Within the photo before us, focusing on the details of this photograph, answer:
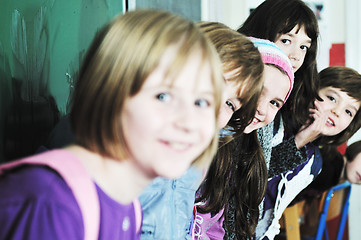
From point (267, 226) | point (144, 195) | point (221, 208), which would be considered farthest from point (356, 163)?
point (144, 195)

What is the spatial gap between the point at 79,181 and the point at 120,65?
0.15m

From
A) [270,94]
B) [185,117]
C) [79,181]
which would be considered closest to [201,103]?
[185,117]

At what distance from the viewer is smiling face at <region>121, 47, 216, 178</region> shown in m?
0.54

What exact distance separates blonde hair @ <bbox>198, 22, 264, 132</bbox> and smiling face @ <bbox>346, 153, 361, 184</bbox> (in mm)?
1318

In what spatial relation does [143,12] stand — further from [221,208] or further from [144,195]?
[221,208]

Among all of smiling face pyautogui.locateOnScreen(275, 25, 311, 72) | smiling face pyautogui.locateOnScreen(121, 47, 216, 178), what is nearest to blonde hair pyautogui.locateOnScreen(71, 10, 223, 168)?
smiling face pyautogui.locateOnScreen(121, 47, 216, 178)

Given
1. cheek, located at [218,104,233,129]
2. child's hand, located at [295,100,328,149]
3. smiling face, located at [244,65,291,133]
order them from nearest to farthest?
cheek, located at [218,104,233,129]
smiling face, located at [244,65,291,133]
child's hand, located at [295,100,328,149]

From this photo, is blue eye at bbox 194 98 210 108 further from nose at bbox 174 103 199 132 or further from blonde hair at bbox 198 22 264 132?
blonde hair at bbox 198 22 264 132

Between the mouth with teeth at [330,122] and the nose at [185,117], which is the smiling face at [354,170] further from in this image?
the nose at [185,117]

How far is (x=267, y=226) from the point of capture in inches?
61.0

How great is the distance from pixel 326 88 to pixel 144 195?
1.03m

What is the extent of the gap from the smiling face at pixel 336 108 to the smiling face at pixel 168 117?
1.21m

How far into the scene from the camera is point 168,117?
1.78 feet

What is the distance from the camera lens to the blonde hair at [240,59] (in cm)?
93
